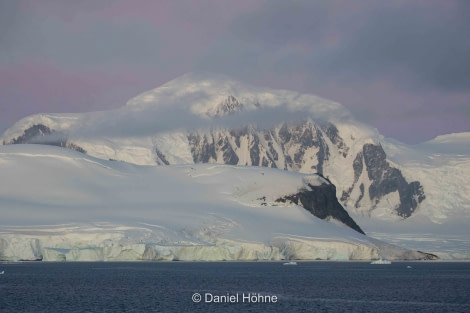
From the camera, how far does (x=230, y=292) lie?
13462cm

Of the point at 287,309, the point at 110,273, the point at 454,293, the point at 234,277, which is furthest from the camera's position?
the point at 110,273

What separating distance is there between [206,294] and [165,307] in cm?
1719

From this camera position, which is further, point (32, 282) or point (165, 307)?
point (32, 282)

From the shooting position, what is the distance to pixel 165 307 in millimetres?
112688

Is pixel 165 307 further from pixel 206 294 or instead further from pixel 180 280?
pixel 180 280

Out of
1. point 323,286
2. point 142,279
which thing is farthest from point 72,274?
point 323,286

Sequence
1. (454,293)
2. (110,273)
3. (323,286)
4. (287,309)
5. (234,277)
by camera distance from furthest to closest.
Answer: (110,273) → (234,277) → (323,286) → (454,293) → (287,309)

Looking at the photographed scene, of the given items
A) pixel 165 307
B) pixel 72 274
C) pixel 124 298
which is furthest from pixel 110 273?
pixel 165 307

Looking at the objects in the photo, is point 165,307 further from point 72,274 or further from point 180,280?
point 72,274

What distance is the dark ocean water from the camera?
113m

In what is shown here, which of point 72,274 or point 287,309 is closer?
point 287,309

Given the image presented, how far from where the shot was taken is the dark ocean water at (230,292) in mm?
113312

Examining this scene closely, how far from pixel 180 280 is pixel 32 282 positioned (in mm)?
23100

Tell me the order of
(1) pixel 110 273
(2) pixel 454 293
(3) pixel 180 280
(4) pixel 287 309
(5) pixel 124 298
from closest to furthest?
1. (4) pixel 287 309
2. (5) pixel 124 298
3. (2) pixel 454 293
4. (3) pixel 180 280
5. (1) pixel 110 273
